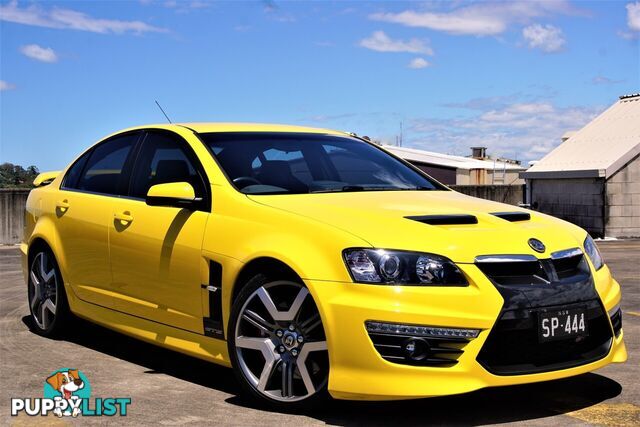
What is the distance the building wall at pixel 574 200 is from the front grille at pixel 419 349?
14.9 m

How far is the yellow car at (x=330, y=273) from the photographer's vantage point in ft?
13.6

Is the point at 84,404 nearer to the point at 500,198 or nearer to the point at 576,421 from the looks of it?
the point at 576,421

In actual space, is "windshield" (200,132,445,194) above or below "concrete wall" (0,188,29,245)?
above

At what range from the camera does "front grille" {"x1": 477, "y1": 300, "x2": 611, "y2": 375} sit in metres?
4.18

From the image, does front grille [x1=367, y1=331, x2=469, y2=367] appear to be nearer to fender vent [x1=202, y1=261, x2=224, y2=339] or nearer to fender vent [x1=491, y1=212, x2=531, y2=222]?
fender vent [x1=491, y1=212, x2=531, y2=222]

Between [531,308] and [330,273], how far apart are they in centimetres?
99

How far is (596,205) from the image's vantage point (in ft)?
60.1

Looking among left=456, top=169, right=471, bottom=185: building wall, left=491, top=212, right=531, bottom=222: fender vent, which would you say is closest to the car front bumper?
left=491, top=212, right=531, bottom=222: fender vent

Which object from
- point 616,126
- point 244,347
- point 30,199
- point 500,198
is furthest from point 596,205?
point 244,347

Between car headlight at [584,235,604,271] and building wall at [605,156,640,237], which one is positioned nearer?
car headlight at [584,235,604,271]

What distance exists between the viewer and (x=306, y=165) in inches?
227

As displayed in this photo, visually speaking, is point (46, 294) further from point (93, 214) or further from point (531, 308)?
point (531, 308)

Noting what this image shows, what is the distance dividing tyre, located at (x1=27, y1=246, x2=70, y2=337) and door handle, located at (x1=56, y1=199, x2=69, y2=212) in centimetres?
37

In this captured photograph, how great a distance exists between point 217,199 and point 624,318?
4.17 m
